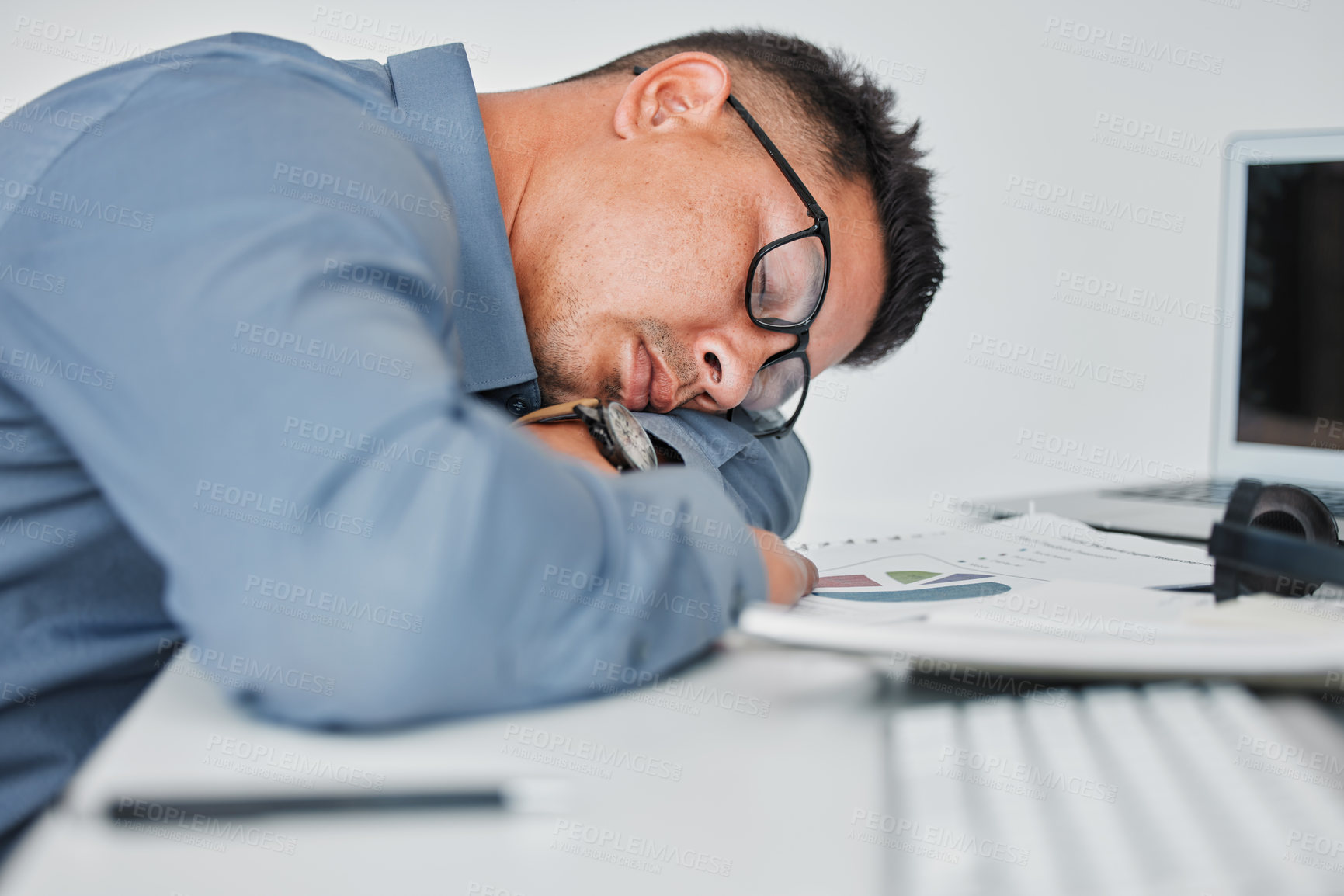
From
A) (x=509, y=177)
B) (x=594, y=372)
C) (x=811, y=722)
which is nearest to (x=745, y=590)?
(x=811, y=722)

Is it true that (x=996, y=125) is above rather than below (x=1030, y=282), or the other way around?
above

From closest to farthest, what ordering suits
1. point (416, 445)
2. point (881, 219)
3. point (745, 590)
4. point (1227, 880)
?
1. point (1227, 880)
2. point (416, 445)
3. point (745, 590)
4. point (881, 219)

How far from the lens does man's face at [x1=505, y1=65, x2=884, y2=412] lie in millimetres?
1074

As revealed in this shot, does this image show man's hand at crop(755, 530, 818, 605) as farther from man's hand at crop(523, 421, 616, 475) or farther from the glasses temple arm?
the glasses temple arm

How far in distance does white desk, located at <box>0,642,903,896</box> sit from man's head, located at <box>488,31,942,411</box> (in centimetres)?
67

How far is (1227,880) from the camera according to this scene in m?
0.33

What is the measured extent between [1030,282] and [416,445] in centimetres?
240

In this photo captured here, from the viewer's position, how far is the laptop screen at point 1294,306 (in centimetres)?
141

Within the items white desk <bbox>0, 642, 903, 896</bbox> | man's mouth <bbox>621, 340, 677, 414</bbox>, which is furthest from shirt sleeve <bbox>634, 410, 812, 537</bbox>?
white desk <bbox>0, 642, 903, 896</bbox>

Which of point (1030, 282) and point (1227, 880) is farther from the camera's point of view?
point (1030, 282)

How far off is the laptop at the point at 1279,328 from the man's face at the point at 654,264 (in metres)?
0.67

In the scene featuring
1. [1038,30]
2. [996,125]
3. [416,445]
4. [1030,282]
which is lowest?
[416,445]

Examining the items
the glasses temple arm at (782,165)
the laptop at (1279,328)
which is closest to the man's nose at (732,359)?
the glasses temple arm at (782,165)

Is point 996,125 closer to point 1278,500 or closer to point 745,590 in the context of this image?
point 1278,500
